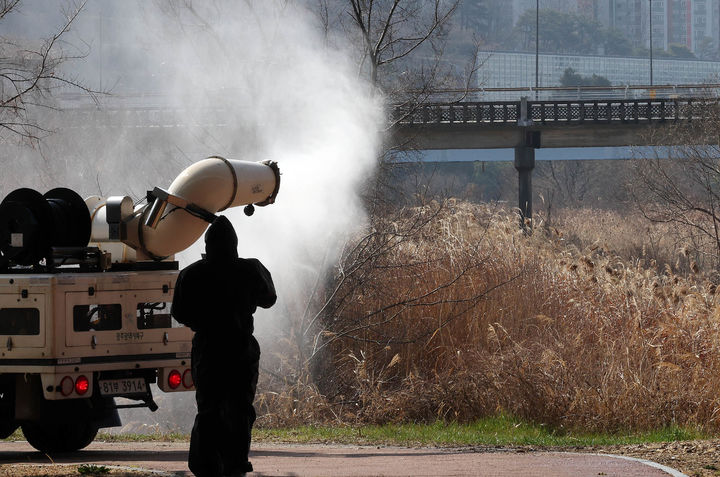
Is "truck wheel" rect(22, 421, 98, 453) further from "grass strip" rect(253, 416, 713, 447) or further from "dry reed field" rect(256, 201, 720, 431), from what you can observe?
"dry reed field" rect(256, 201, 720, 431)

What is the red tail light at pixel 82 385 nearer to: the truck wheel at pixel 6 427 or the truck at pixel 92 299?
the truck at pixel 92 299

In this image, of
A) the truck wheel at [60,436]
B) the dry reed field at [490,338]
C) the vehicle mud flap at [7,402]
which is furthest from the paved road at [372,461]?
the dry reed field at [490,338]

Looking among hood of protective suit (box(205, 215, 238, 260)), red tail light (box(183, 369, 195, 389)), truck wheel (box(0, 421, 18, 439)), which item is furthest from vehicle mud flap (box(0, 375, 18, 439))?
hood of protective suit (box(205, 215, 238, 260))

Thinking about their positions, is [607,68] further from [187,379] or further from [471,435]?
[187,379]

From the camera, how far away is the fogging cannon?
10.0 metres

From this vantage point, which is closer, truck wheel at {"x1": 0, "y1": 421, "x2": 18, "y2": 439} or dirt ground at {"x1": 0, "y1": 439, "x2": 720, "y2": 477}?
dirt ground at {"x1": 0, "y1": 439, "x2": 720, "y2": 477}

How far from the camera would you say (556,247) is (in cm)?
2189

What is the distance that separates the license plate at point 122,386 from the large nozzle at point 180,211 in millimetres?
1276

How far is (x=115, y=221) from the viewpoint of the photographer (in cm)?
1034

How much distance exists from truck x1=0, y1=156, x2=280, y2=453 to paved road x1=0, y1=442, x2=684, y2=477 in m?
0.53

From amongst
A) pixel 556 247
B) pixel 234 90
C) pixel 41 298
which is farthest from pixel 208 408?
pixel 556 247

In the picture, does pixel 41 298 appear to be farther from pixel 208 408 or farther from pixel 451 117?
pixel 451 117

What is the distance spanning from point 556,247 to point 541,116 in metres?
34.4

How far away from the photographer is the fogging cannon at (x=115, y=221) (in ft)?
32.8
